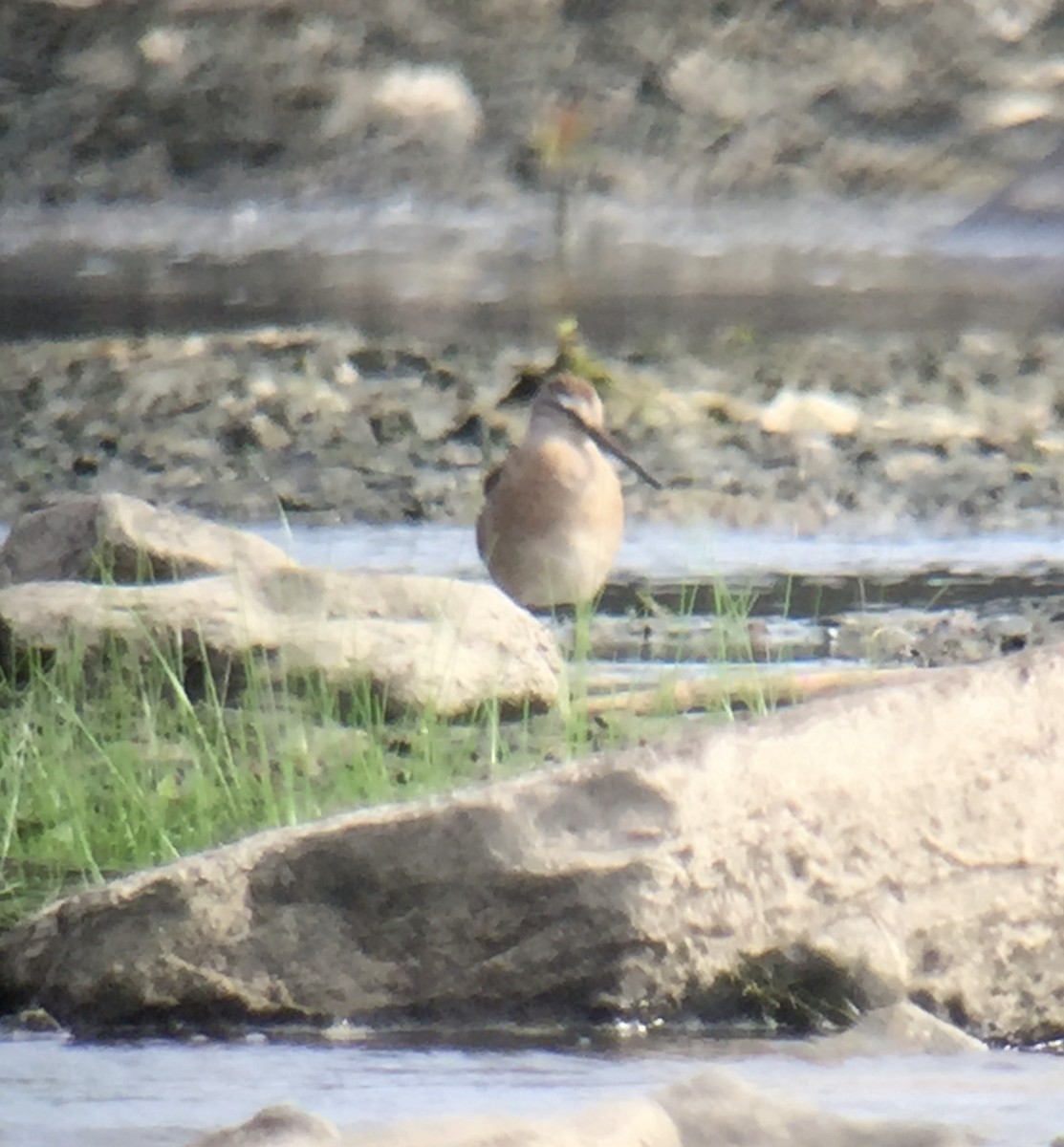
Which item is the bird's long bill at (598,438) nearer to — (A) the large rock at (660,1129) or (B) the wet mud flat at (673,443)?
(B) the wet mud flat at (673,443)

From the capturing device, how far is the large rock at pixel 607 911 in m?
5.05

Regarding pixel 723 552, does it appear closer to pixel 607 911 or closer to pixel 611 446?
pixel 611 446

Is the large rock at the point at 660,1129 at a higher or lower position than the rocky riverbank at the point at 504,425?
lower

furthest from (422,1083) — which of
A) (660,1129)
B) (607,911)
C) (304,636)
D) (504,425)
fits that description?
(504,425)

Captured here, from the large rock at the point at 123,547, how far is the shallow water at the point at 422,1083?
2884mm

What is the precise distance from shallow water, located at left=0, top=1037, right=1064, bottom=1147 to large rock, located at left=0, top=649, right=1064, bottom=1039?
0.37ft

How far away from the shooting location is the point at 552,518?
905cm

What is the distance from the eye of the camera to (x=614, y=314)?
15.5m

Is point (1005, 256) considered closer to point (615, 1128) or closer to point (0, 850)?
point (0, 850)

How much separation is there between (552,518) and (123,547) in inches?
58.1

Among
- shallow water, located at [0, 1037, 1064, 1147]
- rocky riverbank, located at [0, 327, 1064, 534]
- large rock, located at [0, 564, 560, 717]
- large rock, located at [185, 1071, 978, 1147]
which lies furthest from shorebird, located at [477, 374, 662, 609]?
large rock, located at [185, 1071, 978, 1147]

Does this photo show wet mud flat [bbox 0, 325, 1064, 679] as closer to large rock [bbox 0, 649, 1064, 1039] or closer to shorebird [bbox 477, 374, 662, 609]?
shorebird [bbox 477, 374, 662, 609]

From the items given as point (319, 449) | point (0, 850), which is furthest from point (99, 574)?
point (319, 449)

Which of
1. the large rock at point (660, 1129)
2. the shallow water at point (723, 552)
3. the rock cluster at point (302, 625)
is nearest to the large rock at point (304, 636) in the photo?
the rock cluster at point (302, 625)
